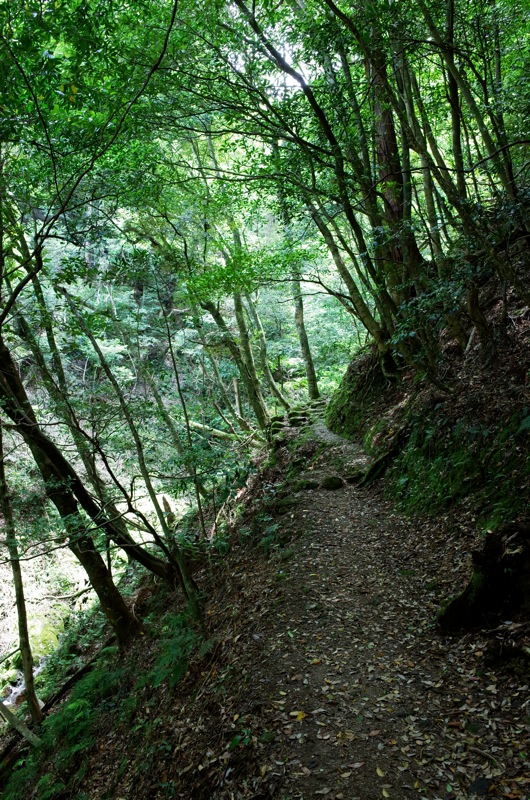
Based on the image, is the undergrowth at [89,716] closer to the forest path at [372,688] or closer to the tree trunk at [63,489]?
the tree trunk at [63,489]

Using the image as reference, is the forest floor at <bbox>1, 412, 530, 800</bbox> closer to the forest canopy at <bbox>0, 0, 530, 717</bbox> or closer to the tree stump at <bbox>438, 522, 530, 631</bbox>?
the tree stump at <bbox>438, 522, 530, 631</bbox>

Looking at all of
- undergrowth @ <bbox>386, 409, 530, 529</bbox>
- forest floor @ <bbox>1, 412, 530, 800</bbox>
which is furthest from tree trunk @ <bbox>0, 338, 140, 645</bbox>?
undergrowth @ <bbox>386, 409, 530, 529</bbox>

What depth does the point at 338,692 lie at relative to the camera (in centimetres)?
397

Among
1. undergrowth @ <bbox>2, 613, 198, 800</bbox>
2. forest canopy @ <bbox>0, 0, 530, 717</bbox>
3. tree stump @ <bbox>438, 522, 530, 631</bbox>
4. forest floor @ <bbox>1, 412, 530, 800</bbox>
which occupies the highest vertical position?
forest canopy @ <bbox>0, 0, 530, 717</bbox>

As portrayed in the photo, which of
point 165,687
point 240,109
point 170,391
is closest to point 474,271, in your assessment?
point 240,109

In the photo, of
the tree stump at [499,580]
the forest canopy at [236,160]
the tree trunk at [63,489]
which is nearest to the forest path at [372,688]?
the tree stump at [499,580]

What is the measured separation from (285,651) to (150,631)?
465cm

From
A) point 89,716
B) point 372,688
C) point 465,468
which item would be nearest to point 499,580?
point 372,688

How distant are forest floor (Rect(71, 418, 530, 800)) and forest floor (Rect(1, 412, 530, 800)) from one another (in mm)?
14

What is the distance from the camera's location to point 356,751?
11.0ft

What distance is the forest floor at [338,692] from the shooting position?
3.17 metres

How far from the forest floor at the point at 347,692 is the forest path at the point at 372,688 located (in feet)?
0.04

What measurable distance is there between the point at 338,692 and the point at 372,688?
0.30 m

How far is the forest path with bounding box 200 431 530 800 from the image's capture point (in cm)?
309
